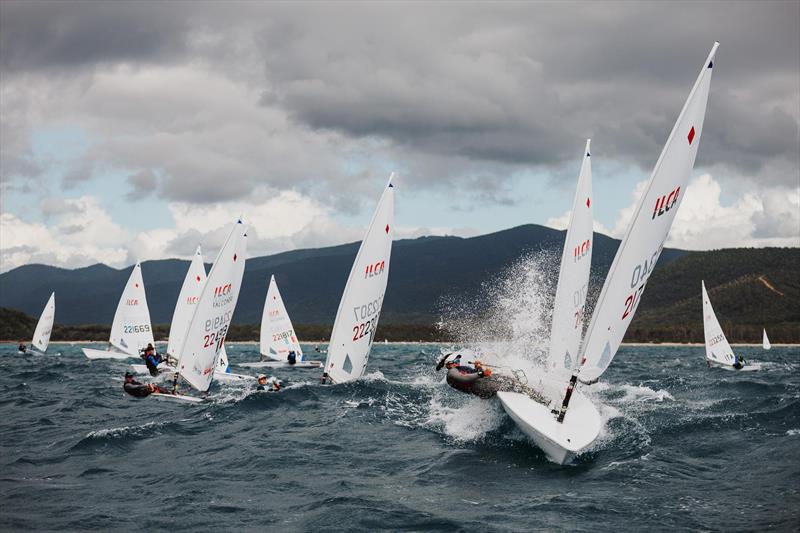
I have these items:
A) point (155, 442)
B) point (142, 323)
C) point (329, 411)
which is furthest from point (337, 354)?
point (142, 323)

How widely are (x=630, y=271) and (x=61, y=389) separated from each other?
27608mm

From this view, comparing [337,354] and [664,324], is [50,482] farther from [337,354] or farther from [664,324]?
[664,324]

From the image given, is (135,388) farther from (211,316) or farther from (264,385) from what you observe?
(264,385)

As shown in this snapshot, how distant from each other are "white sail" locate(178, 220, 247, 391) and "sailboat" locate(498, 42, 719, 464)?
13.4 meters

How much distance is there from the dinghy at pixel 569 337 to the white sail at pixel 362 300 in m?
7.96

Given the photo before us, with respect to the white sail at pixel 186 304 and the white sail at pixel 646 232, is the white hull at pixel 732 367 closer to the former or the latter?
the white sail at pixel 186 304

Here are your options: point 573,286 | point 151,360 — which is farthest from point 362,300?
point 573,286

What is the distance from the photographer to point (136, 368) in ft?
138

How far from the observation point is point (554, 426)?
16.5 m

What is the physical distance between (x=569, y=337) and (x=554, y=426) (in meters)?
5.09

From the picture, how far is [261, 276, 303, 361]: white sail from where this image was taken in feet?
166

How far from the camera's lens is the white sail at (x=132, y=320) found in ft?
156

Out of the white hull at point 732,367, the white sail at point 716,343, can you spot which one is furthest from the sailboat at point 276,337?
the white hull at point 732,367

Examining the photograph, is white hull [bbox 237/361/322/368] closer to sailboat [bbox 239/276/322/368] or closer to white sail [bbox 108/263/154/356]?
sailboat [bbox 239/276/322/368]
